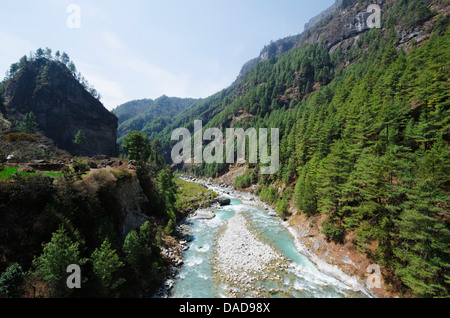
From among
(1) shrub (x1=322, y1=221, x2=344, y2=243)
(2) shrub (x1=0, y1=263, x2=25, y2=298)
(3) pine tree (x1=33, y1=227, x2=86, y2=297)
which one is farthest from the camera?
(1) shrub (x1=322, y1=221, x2=344, y2=243)

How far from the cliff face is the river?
Answer: 3784 inches

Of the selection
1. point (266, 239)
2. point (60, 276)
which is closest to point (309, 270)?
point (266, 239)

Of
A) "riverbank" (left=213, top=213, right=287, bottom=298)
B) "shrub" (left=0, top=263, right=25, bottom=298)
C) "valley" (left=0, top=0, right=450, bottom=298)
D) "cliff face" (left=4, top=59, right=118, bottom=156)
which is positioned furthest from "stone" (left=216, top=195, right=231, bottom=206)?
"cliff face" (left=4, top=59, right=118, bottom=156)

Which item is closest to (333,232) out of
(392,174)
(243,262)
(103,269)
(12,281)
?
(392,174)

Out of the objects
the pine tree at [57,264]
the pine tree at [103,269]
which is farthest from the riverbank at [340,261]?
the pine tree at [57,264]

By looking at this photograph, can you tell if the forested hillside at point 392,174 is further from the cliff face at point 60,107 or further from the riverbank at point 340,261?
the cliff face at point 60,107

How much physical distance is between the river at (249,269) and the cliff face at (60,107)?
9611cm

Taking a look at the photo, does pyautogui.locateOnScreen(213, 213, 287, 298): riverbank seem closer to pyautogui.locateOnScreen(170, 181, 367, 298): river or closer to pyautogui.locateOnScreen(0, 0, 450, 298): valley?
pyautogui.locateOnScreen(170, 181, 367, 298): river

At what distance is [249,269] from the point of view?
21.9m

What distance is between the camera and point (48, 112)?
87250mm

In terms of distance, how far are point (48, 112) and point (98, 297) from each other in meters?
115

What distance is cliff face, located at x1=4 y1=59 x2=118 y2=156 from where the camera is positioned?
84812 mm

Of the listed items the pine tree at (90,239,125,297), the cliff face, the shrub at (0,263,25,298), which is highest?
the cliff face

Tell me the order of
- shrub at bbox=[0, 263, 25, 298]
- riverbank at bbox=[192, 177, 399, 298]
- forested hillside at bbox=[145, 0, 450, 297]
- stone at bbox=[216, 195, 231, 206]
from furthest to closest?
1. stone at bbox=[216, 195, 231, 206]
2. riverbank at bbox=[192, 177, 399, 298]
3. forested hillside at bbox=[145, 0, 450, 297]
4. shrub at bbox=[0, 263, 25, 298]
